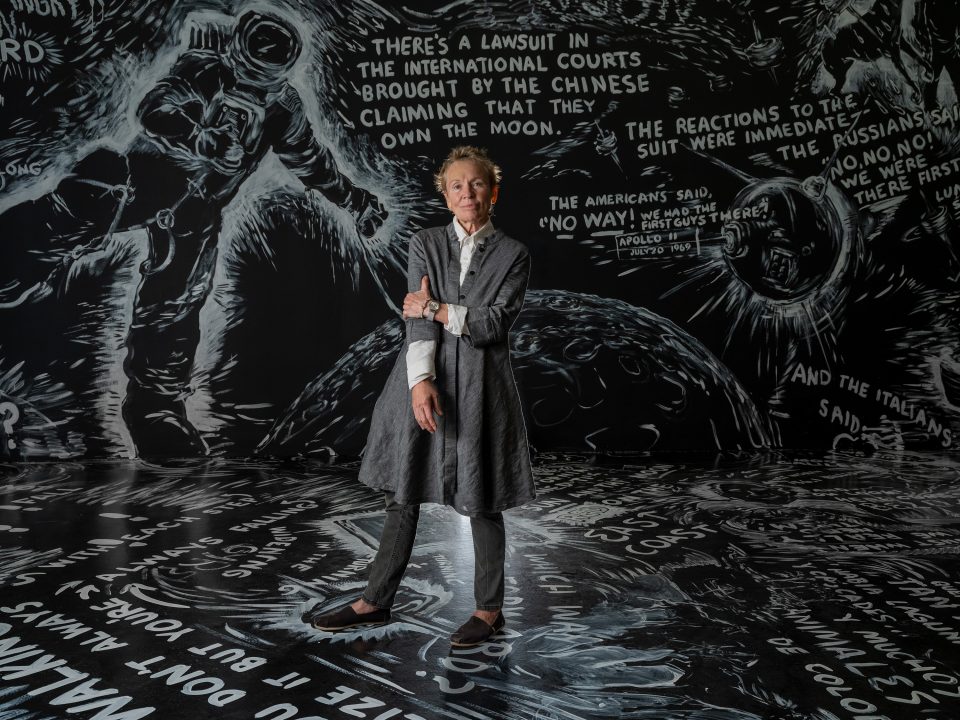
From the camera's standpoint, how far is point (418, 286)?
7.79 ft

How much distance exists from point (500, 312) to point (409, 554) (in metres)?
0.73

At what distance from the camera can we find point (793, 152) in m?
5.26

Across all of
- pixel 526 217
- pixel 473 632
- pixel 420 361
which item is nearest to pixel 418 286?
pixel 420 361

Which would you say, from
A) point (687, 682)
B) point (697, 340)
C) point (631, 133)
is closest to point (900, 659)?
point (687, 682)

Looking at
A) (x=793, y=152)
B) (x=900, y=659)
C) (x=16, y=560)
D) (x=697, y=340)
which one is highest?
(x=793, y=152)

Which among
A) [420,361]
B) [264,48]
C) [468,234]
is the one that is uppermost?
[264,48]

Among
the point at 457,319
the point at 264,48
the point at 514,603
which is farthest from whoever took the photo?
the point at 264,48

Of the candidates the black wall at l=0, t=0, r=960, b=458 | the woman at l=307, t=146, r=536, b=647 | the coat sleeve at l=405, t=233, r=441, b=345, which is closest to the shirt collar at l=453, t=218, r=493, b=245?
the woman at l=307, t=146, r=536, b=647

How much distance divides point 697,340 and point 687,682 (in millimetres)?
3400

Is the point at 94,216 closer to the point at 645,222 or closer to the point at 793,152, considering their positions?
the point at 645,222

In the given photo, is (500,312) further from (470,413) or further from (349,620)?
(349,620)

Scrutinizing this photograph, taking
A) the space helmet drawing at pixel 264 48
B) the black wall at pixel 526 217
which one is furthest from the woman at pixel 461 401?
the space helmet drawing at pixel 264 48

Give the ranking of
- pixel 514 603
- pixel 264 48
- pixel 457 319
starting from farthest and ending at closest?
pixel 264 48
pixel 514 603
pixel 457 319

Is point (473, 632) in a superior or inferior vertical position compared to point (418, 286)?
inferior
